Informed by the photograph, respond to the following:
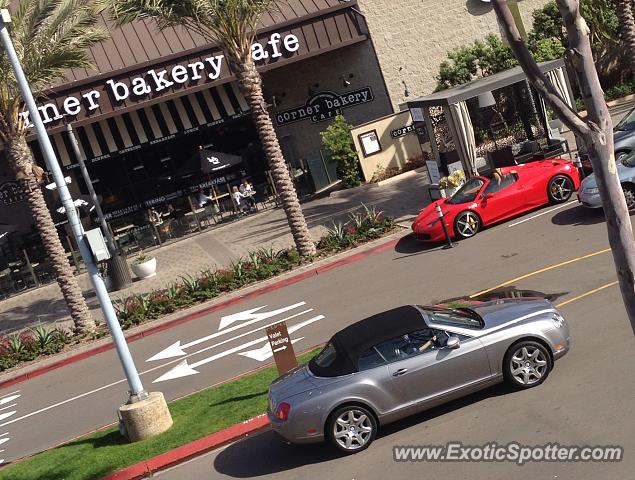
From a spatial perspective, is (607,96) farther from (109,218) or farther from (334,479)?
(334,479)

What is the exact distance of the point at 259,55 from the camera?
32.0m

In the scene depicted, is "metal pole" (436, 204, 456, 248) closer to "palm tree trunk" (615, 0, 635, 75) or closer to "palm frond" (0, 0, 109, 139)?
"palm frond" (0, 0, 109, 139)

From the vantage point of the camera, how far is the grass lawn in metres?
12.6

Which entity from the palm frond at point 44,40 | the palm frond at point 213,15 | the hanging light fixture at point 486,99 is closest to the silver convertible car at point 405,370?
the palm frond at point 213,15

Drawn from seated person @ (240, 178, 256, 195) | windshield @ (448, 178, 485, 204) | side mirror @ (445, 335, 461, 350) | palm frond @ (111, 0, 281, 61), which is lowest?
side mirror @ (445, 335, 461, 350)

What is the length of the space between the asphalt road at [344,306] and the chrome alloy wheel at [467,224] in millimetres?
299

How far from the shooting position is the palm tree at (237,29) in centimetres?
2105

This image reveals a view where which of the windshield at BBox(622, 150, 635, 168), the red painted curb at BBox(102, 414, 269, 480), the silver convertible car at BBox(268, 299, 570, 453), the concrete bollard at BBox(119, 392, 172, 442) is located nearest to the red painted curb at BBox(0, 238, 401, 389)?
the windshield at BBox(622, 150, 635, 168)

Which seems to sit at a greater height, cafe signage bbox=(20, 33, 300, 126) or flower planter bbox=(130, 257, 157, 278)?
cafe signage bbox=(20, 33, 300, 126)

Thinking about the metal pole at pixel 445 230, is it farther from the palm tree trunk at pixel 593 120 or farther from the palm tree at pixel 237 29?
the palm tree trunk at pixel 593 120

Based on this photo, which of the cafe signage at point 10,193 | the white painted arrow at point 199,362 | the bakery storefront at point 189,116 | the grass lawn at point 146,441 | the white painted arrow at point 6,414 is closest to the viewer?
the grass lawn at point 146,441

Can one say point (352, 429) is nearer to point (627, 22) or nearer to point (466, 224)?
point (466, 224)

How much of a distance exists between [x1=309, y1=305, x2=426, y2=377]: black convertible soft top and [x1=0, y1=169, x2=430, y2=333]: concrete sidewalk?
12.7m

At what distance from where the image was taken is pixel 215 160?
1276 inches
